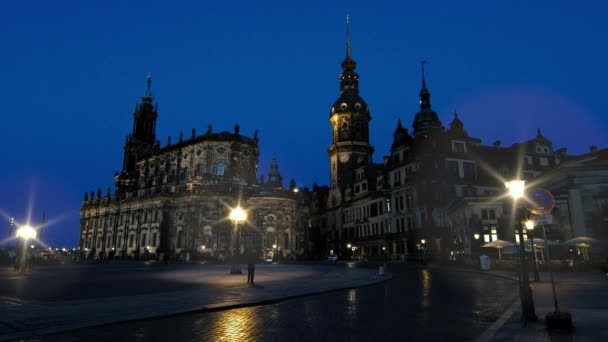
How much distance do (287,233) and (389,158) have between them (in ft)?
83.3

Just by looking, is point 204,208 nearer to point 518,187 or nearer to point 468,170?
point 468,170

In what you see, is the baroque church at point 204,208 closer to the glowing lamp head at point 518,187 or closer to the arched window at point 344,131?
the arched window at point 344,131

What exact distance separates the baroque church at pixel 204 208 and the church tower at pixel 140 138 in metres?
17.3

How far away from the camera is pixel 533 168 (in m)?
60.8

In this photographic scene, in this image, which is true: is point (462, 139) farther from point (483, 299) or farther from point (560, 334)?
point (560, 334)

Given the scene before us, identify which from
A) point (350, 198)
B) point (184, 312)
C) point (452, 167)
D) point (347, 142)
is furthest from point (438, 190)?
point (184, 312)

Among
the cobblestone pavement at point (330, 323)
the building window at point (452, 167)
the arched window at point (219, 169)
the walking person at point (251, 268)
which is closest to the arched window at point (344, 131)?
the arched window at point (219, 169)

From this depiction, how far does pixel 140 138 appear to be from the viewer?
112500 mm

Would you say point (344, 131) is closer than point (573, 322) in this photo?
No

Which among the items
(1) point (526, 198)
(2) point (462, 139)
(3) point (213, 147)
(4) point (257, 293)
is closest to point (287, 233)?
(3) point (213, 147)

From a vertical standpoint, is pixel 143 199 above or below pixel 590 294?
above

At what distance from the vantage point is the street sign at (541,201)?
31.9 feet

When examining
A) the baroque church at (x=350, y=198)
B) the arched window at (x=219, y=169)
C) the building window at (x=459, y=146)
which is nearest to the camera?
the baroque church at (x=350, y=198)

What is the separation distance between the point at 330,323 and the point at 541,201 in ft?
20.2
